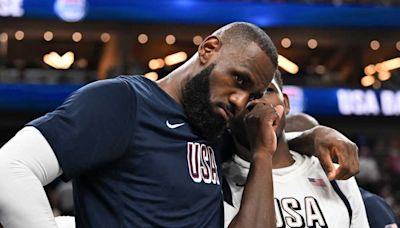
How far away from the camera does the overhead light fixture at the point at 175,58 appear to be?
16.0m

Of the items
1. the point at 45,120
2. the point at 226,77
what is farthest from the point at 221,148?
the point at 45,120

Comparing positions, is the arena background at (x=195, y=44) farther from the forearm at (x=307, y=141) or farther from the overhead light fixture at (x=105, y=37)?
the forearm at (x=307, y=141)

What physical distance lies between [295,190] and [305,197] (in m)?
0.03

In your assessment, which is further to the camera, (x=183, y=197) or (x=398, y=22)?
(x=398, y=22)

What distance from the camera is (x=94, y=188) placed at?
142 cm

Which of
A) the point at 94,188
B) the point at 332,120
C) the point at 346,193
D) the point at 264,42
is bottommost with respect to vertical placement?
the point at 332,120

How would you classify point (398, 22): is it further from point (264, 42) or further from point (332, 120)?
point (264, 42)

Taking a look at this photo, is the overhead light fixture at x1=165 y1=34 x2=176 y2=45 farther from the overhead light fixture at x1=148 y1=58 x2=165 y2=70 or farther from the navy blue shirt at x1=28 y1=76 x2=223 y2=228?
the navy blue shirt at x1=28 y1=76 x2=223 y2=228

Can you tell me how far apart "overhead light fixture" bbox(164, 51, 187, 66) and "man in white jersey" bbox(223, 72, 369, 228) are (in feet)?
46.5

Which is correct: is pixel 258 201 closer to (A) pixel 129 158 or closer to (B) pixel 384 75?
(A) pixel 129 158

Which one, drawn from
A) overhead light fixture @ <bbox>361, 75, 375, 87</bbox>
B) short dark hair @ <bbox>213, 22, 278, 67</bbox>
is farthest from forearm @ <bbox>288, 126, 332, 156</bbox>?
overhead light fixture @ <bbox>361, 75, 375, 87</bbox>

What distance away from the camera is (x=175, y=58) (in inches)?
639

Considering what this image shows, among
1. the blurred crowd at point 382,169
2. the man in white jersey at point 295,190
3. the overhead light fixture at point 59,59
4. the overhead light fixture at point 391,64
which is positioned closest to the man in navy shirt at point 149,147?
the man in white jersey at point 295,190

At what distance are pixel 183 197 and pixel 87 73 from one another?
502 inches
